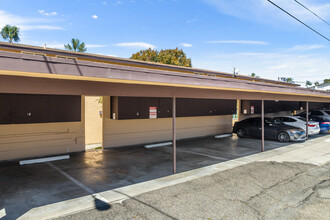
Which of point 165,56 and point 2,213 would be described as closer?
point 2,213

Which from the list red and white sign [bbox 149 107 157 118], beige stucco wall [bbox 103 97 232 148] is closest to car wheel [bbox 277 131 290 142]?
beige stucco wall [bbox 103 97 232 148]

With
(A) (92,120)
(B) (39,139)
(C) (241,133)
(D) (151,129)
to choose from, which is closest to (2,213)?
(B) (39,139)

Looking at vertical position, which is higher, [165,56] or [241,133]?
[165,56]

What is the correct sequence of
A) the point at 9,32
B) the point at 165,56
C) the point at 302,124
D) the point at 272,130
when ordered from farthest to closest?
the point at 9,32
the point at 165,56
the point at 302,124
the point at 272,130

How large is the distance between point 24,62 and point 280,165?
8240 mm

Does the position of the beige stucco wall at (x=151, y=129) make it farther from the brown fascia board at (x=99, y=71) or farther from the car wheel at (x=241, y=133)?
the brown fascia board at (x=99, y=71)

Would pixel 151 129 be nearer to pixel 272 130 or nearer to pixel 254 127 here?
pixel 254 127

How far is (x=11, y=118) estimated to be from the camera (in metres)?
8.48

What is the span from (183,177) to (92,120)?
672cm

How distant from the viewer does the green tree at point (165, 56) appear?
3481cm

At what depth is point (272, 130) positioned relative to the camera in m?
13.7

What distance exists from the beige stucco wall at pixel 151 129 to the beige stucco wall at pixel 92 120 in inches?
25.6

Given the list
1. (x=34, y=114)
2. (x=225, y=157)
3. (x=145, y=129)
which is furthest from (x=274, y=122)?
(x=34, y=114)

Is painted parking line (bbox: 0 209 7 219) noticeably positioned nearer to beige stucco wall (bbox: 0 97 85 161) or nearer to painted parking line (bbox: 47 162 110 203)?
painted parking line (bbox: 47 162 110 203)
